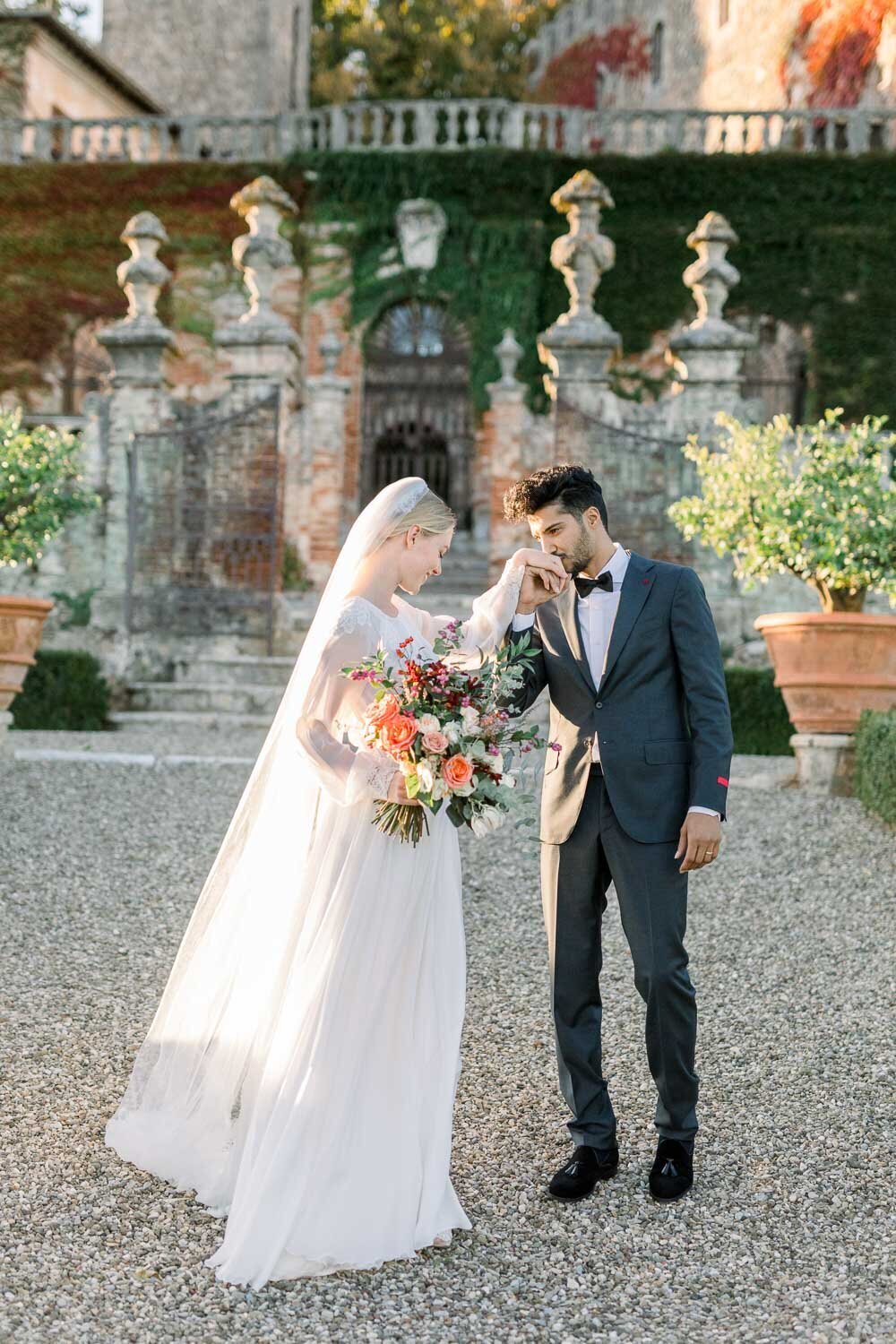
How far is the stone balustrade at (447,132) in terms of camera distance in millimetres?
20406

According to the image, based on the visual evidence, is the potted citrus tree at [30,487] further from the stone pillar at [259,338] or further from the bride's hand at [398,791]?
the bride's hand at [398,791]

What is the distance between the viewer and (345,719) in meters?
3.00

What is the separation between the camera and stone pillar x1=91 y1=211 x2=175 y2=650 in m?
12.5

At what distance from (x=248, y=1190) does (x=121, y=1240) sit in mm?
328

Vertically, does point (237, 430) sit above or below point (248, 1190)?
above

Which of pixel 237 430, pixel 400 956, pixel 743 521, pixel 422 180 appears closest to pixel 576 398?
pixel 237 430

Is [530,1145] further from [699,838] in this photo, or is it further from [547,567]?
[547,567]

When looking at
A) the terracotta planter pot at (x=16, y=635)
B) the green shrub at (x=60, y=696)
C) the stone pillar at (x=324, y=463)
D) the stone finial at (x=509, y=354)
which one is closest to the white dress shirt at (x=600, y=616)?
the terracotta planter pot at (x=16, y=635)

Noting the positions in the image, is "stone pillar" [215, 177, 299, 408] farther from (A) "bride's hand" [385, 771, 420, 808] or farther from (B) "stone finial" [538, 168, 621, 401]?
(A) "bride's hand" [385, 771, 420, 808]

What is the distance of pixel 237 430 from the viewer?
41.3 feet

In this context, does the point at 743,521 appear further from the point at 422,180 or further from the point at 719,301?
the point at 422,180

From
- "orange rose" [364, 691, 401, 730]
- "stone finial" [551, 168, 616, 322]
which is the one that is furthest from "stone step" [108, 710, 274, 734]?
"orange rose" [364, 691, 401, 730]

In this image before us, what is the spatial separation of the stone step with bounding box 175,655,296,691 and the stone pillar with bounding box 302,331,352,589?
11.2 feet

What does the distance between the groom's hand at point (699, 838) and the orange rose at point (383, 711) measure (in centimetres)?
80
